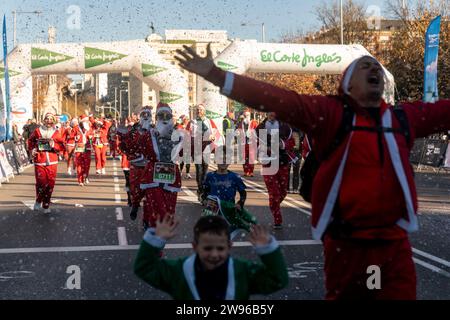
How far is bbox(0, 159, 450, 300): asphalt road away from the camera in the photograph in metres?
7.52

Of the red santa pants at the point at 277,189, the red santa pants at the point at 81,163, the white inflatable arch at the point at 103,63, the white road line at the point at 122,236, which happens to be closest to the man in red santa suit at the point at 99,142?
the white inflatable arch at the point at 103,63

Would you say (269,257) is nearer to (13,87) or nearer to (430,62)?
(430,62)

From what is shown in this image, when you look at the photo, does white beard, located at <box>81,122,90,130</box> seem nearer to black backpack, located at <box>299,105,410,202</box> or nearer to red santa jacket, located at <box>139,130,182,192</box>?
red santa jacket, located at <box>139,130,182,192</box>

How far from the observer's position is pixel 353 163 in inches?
159

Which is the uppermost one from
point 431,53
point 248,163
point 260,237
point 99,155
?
point 431,53

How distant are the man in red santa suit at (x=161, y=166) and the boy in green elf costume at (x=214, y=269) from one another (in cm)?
589

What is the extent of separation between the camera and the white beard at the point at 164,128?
10156mm

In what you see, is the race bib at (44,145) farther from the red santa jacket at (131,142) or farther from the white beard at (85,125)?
the white beard at (85,125)

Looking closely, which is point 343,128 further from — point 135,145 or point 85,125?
point 85,125

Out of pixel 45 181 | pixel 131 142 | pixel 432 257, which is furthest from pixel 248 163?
pixel 432 257

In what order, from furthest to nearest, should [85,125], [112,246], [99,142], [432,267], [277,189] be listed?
[99,142] < [85,125] < [277,189] < [112,246] < [432,267]

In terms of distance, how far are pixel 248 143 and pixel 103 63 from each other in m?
5.91
